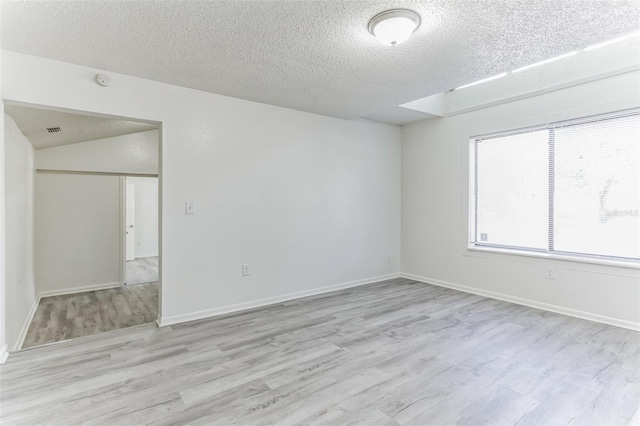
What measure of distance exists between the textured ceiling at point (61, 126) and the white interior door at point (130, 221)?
306 centimetres

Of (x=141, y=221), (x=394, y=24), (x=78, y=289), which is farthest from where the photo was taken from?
(x=141, y=221)

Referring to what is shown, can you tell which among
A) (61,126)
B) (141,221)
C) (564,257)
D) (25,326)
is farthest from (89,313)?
(564,257)

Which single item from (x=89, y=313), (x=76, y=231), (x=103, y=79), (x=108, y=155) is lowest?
(x=89, y=313)

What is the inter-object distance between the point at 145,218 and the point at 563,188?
28.1 ft

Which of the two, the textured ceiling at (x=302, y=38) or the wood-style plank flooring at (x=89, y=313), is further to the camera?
the wood-style plank flooring at (x=89, y=313)

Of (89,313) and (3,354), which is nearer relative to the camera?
(3,354)

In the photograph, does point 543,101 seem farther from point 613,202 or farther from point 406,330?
point 406,330

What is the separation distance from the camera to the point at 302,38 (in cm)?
232

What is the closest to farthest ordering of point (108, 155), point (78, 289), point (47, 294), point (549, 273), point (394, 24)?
point (394, 24)
point (549, 273)
point (47, 294)
point (78, 289)
point (108, 155)

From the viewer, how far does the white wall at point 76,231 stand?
4492 millimetres

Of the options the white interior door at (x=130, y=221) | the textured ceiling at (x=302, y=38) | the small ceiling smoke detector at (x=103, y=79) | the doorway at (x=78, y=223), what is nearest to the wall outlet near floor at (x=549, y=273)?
the textured ceiling at (x=302, y=38)

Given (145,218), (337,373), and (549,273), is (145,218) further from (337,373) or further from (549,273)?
(549,273)

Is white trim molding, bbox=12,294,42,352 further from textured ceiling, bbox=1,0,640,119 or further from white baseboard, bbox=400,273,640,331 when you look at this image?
white baseboard, bbox=400,273,640,331

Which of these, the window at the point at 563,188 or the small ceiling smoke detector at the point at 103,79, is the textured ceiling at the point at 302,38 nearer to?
the small ceiling smoke detector at the point at 103,79
